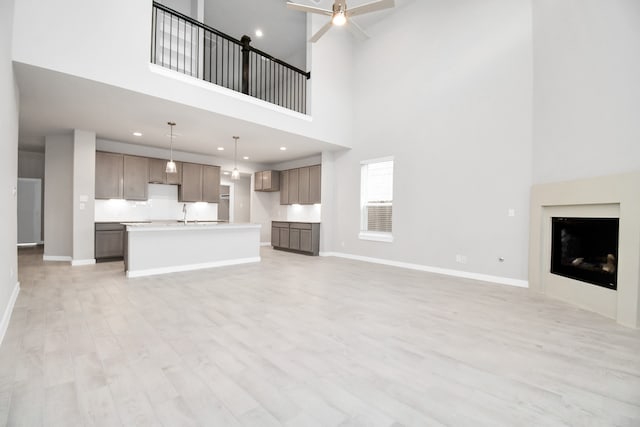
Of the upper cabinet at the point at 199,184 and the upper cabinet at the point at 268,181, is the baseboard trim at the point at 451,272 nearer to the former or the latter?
the upper cabinet at the point at 268,181

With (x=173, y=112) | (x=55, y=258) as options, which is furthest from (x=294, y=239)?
(x=55, y=258)

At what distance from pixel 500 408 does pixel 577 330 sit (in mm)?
1876

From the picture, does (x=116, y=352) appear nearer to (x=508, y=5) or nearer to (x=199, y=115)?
(x=199, y=115)

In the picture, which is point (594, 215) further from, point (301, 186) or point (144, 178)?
point (144, 178)

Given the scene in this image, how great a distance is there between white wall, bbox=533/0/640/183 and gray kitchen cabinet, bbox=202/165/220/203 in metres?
7.15

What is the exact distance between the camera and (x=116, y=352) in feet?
7.32

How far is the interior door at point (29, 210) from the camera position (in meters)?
8.91

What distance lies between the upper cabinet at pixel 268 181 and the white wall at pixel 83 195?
13.9ft

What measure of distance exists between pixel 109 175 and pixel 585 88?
27.7 feet

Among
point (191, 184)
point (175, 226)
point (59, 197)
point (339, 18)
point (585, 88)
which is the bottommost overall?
point (175, 226)

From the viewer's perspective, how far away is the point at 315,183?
7863 mm

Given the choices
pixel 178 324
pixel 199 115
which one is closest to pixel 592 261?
pixel 178 324

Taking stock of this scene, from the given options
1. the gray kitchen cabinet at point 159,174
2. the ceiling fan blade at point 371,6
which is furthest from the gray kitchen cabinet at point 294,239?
the ceiling fan blade at point 371,6

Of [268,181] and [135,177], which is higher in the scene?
[268,181]
